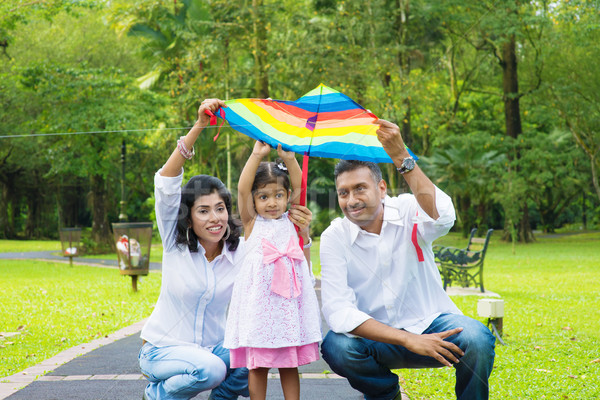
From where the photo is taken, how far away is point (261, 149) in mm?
4035

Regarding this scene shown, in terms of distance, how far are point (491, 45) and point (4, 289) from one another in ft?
81.3

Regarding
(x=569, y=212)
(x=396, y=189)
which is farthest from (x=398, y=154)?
(x=569, y=212)

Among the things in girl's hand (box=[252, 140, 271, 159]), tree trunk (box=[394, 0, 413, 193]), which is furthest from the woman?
tree trunk (box=[394, 0, 413, 193])

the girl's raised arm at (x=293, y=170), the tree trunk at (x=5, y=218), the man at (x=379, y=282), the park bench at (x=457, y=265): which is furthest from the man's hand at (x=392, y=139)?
the tree trunk at (x=5, y=218)

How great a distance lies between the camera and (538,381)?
555 cm

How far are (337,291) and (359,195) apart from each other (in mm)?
599

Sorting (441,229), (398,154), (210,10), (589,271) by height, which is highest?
(210,10)

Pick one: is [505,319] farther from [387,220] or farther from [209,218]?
[209,218]

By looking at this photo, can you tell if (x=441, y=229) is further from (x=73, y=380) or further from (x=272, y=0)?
(x=272, y=0)

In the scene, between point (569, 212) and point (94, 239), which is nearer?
point (94, 239)

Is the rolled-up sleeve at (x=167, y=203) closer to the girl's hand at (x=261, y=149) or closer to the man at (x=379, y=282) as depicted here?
the girl's hand at (x=261, y=149)

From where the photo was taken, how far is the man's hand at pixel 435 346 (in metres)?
3.52

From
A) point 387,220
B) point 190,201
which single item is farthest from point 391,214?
point 190,201

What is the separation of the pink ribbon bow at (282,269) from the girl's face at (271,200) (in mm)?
203
